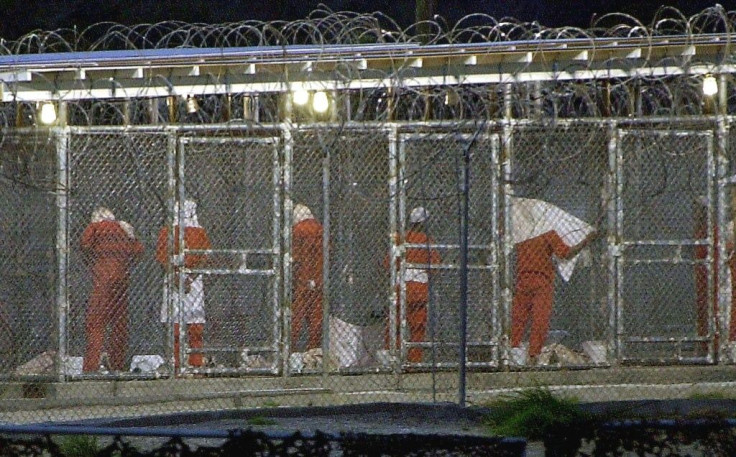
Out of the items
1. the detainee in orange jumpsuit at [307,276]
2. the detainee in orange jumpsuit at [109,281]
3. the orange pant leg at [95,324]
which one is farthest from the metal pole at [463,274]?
the orange pant leg at [95,324]

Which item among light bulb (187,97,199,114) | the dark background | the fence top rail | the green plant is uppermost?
the dark background

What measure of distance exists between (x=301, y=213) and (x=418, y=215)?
35.2 inches

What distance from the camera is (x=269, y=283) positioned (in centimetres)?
955

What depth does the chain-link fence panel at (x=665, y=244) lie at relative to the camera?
948 cm

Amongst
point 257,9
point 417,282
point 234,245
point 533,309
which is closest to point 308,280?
point 234,245

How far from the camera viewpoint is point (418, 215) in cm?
956

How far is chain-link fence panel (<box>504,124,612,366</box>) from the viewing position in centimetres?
948

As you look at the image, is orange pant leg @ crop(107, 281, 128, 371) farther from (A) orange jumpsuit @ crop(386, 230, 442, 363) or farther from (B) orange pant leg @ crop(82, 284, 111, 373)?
(A) orange jumpsuit @ crop(386, 230, 442, 363)

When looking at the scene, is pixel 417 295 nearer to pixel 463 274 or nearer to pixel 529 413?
pixel 463 274

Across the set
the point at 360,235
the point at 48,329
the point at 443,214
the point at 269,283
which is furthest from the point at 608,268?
the point at 48,329

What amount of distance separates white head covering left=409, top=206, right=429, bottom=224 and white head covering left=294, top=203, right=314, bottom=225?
763mm

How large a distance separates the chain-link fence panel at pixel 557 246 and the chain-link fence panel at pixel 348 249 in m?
0.98

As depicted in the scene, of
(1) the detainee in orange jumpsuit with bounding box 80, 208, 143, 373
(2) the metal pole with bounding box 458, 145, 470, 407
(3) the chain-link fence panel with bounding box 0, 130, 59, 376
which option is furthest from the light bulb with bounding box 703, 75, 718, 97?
(3) the chain-link fence panel with bounding box 0, 130, 59, 376

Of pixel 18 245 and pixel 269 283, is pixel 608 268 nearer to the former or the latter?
pixel 269 283
